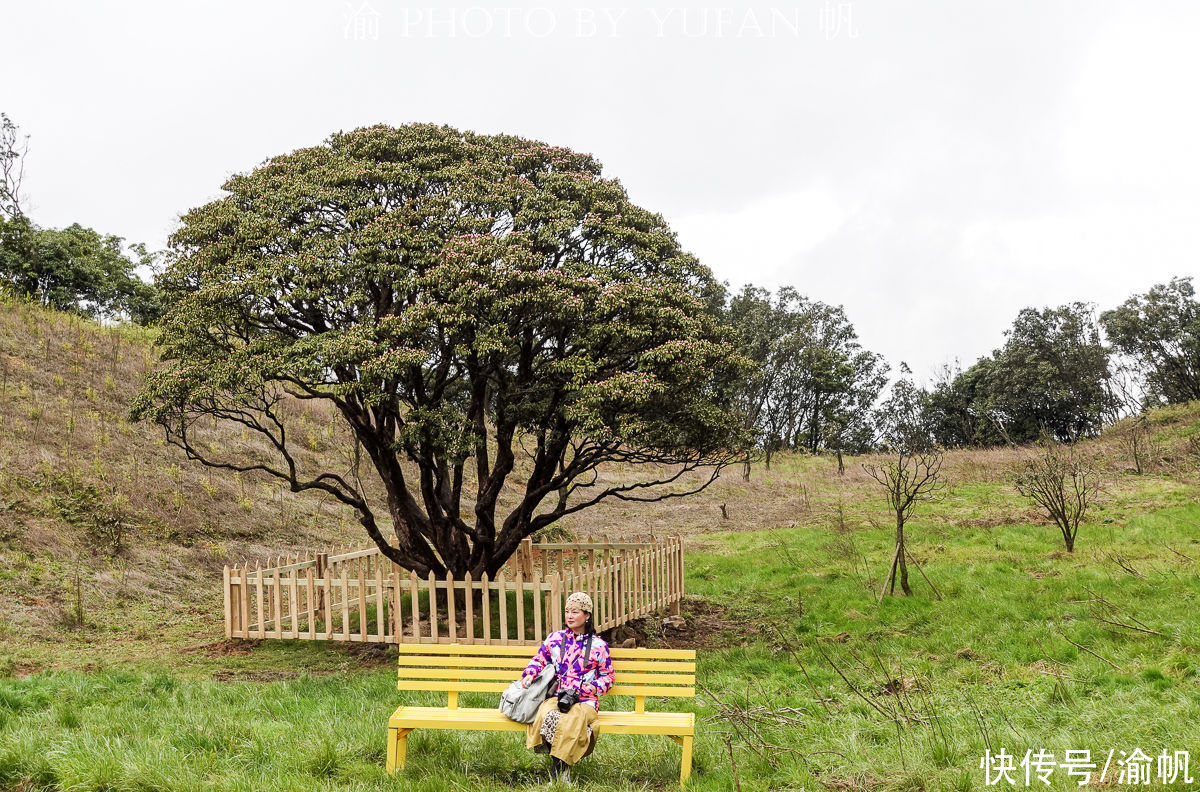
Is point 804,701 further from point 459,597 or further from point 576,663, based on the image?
point 459,597

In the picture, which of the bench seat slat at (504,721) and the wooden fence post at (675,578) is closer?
the bench seat slat at (504,721)

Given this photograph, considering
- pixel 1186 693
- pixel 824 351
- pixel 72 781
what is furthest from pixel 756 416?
pixel 72 781

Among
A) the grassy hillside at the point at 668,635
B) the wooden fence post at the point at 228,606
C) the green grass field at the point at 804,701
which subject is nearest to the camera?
the green grass field at the point at 804,701

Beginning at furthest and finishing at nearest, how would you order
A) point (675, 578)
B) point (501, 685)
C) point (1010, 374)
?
point (1010, 374)
point (675, 578)
point (501, 685)

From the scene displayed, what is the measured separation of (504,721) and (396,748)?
0.79m

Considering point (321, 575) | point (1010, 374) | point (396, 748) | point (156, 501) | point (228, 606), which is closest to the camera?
point (396, 748)

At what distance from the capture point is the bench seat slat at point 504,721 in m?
5.65

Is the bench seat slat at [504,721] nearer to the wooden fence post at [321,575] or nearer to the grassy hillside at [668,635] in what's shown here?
the grassy hillside at [668,635]

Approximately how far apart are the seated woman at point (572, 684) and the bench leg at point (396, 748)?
0.94m

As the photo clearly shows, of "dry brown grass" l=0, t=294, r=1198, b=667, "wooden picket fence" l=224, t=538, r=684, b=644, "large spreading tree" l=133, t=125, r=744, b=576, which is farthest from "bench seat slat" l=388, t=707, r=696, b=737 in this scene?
"dry brown grass" l=0, t=294, r=1198, b=667

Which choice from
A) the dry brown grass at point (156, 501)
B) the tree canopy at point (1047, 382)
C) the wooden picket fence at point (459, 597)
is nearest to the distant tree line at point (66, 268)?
the dry brown grass at point (156, 501)

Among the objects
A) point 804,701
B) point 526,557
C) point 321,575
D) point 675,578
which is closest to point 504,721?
point 804,701

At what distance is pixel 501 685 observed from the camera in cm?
643

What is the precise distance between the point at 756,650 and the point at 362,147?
10170 mm
